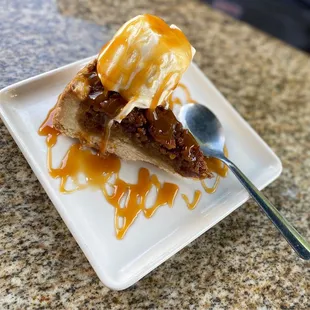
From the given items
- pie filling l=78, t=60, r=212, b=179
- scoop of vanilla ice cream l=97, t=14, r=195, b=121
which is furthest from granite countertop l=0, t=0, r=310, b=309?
scoop of vanilla ice cream l=97, t=14, r=195, b=121

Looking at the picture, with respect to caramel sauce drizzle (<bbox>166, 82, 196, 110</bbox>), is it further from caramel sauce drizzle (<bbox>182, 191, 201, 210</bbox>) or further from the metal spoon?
caramel sauce drizzle (<bbox>182, 191, 201, 210</bbox>)

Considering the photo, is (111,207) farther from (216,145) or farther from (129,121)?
(216,145)

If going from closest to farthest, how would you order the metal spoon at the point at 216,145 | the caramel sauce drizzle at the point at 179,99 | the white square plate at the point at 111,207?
the white square plate at the point at 111,207 < the metal spoon at the point at 216,145 < the caramel sauce drizzle at the point at 179,99

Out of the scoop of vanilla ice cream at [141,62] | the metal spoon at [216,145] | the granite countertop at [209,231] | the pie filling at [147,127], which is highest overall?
the scoop of vanilla ice cream at [141,62]

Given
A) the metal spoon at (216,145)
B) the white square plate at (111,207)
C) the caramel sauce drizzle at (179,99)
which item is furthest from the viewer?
the caramel sauce drizzle at (179,99)

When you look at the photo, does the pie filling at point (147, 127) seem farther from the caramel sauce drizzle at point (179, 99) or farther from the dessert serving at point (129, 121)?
the caramel sauce drizzle at point (179, 99)

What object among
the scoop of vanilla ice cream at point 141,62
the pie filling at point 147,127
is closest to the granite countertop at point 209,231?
the pie filling at point 147,127
